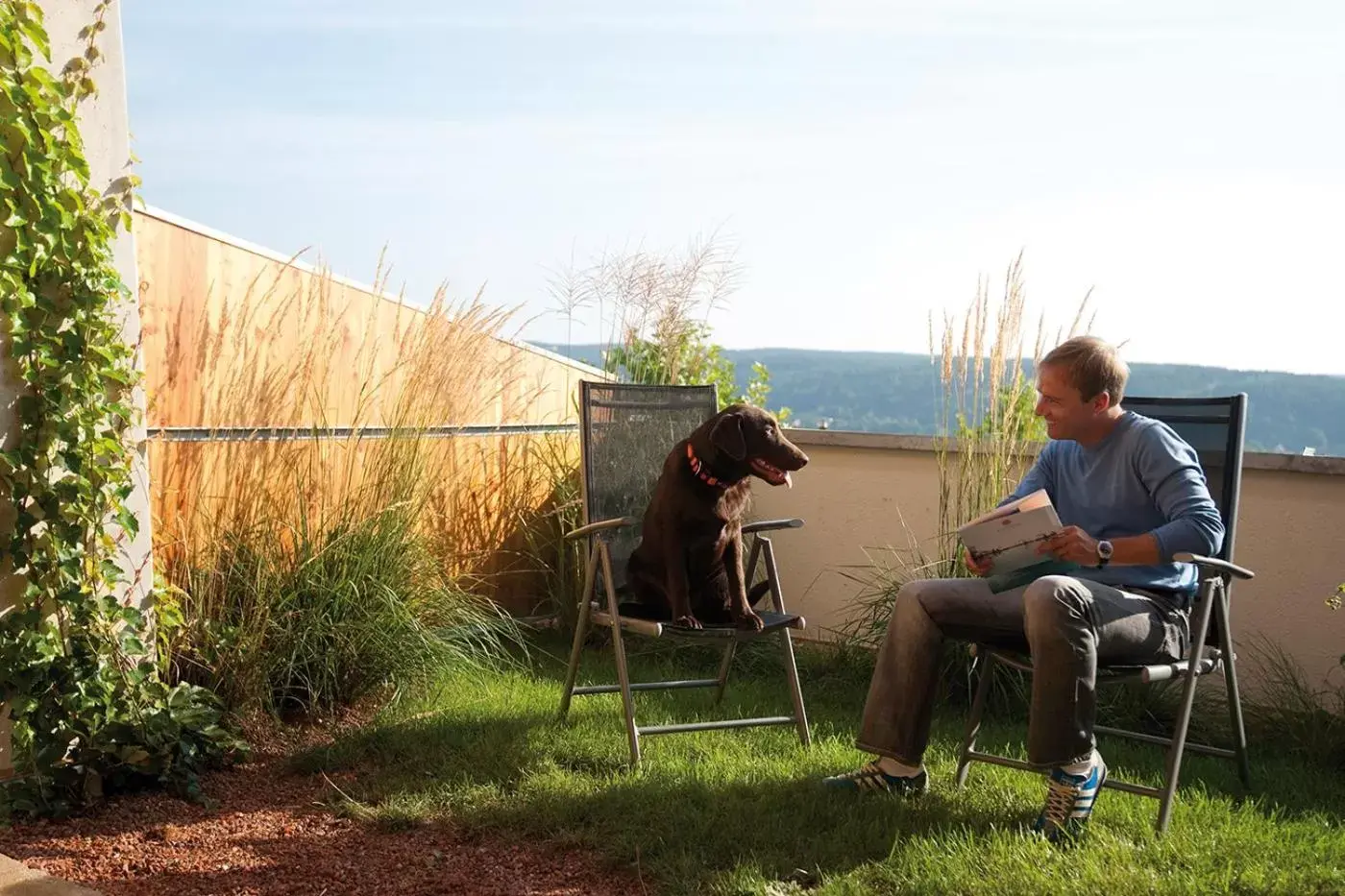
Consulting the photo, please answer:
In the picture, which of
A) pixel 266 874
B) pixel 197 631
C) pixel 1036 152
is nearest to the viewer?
pixel 266 874

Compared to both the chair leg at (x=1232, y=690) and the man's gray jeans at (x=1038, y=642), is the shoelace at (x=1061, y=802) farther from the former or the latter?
the chair leg at (x=1232, y=690)

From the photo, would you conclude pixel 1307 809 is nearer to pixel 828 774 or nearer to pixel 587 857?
pixel 828 774

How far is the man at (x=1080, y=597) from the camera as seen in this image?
256 cm

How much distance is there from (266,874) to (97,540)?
1.07m

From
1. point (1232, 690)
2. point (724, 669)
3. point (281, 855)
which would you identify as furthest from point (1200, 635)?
point (281, 855)

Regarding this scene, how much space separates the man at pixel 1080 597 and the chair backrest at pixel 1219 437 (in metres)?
0.30

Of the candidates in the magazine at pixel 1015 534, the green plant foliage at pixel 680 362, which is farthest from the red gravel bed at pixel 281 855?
the green plant foliage at pixel 680 362

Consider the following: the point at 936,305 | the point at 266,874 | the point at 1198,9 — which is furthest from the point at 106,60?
the point at 1198,9

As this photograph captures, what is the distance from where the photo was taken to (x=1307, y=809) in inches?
113

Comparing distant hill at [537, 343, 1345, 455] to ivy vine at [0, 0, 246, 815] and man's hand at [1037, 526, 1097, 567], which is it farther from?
ivy vine at [0, 0, 246, 815]

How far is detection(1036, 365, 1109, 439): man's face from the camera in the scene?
9.23 ft

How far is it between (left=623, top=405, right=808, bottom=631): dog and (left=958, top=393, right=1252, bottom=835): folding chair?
2.55ft

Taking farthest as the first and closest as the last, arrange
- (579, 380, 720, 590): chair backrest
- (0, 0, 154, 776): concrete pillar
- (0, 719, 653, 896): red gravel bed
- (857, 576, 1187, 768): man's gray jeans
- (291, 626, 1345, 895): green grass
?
(579, 380, 720, 590): chair backrest → (0, 0, 154, 776): concrete pillar → (857, 576, 1187, 768): man's gray jeans → (0, 719, 653, 896): red gravel bed → (291, 626, 1345, 895): green grass

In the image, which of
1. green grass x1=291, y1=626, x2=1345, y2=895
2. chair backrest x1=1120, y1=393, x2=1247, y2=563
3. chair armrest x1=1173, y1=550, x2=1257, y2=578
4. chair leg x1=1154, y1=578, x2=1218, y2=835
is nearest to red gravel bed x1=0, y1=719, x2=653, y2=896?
green grass x1=291, y1=626, x2=1345, y2=895
